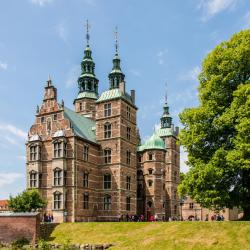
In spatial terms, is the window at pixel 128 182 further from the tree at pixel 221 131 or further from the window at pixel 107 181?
the tree at pixel 221 131

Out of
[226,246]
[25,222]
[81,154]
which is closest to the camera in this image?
[226,246]

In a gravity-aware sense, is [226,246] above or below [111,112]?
below

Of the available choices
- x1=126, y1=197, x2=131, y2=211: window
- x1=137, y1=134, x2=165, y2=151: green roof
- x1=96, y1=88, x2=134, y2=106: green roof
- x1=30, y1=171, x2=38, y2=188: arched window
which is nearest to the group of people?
x1=30, y1=171, x2=38, y2=188: arched window

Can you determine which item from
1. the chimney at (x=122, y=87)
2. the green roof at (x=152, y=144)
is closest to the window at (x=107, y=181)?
the chimney at (x=122, y=87)

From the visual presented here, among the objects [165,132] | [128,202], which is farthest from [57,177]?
[165,132]

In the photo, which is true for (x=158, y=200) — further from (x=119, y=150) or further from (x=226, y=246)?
(x=226, y=246)

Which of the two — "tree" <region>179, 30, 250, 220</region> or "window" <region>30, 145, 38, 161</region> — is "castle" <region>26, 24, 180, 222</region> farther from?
"tree" <region>179, 30, 250, 220</region>

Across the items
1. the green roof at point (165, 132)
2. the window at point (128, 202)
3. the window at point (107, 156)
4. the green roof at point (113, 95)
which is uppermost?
the green roof at point (113, 95)

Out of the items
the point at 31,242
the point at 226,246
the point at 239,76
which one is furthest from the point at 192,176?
the point at 31,242

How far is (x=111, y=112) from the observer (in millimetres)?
54750

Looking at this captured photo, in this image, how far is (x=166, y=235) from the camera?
33.8 meters

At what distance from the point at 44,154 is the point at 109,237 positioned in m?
17.9

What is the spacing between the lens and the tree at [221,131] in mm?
30312

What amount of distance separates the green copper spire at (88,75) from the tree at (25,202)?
93.1ft
